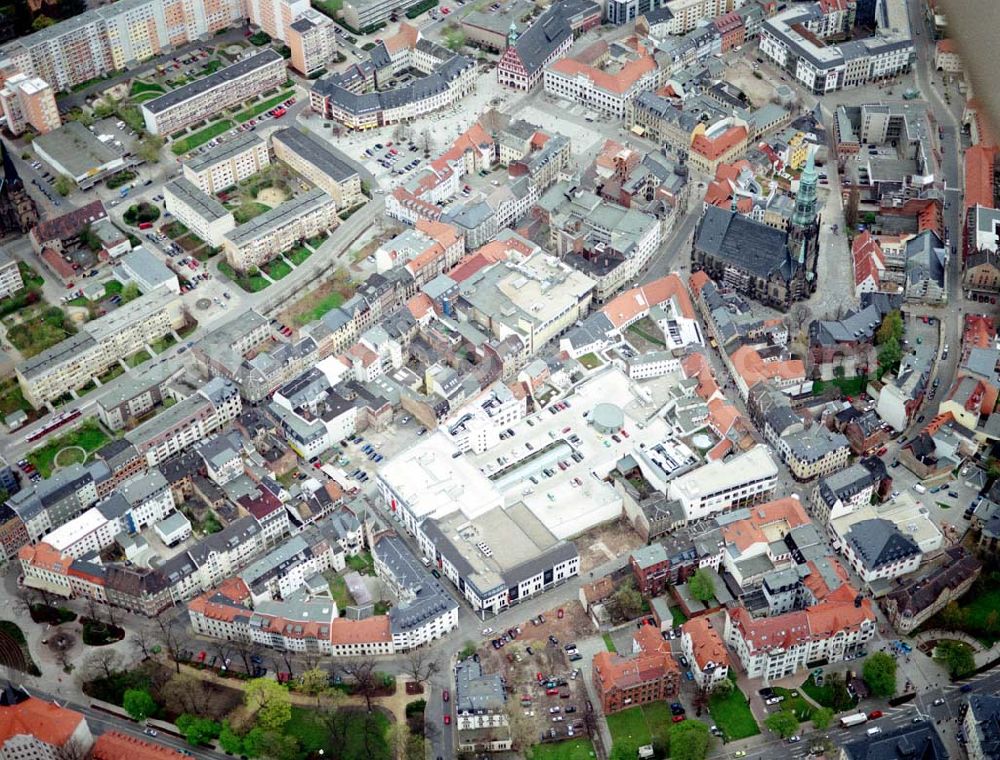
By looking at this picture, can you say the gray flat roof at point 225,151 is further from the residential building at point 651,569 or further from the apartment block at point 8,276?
the residential building at point 651,569

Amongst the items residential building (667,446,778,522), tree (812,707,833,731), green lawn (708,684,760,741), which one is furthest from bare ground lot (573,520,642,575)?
tree (812,707,833,731)

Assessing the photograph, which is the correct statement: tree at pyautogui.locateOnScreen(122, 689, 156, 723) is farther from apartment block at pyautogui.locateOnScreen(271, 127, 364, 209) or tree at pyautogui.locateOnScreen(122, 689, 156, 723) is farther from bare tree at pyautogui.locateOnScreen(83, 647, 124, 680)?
apartment block at pyautogui.locateOnScreen(271, 127, 364, 209)

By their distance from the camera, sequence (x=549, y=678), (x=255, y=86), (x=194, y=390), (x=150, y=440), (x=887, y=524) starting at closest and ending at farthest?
(x=549, y=678)
(x=887, y=524)
(x=150, y=440)
(x=194, y=390)
(x=255, y=86)

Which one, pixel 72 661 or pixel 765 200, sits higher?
pixel 765 200

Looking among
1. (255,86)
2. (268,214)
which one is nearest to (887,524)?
(268,214)

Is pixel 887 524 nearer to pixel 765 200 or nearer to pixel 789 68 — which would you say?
pixel 765 200

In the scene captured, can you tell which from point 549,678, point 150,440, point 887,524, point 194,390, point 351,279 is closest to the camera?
point 549,678
